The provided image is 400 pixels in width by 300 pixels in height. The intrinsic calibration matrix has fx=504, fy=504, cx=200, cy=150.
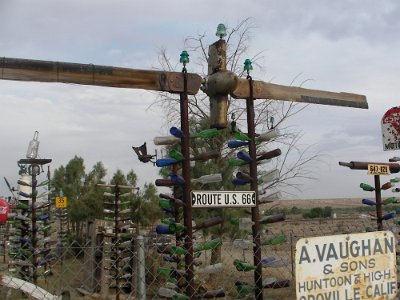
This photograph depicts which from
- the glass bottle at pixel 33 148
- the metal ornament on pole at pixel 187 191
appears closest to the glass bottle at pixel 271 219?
the metal ornament on pole at pixel 187 191

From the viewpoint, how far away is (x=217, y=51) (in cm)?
526

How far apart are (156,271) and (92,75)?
4.15 metres

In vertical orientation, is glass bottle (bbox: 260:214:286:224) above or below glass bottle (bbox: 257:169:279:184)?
below

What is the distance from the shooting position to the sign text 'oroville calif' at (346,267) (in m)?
3.21

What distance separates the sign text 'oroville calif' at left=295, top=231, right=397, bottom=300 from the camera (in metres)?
3.21

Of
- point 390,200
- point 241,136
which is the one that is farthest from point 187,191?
point 390,200

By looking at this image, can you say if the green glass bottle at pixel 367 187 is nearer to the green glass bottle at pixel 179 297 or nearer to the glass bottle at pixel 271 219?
the glass bottle at pixel 271 219

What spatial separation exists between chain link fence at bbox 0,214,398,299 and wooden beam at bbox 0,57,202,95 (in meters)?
1.52

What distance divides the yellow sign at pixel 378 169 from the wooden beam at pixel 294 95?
122 cm

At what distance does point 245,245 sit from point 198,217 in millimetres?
7567

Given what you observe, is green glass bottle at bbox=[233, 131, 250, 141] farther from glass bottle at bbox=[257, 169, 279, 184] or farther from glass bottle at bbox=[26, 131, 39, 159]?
glass bottle at bbox=[26, 131, 39, 159]

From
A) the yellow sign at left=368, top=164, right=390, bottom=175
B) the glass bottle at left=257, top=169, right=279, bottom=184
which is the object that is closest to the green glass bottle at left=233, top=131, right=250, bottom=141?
the glass bottle at left=257, top=169, right=279, bottom=184

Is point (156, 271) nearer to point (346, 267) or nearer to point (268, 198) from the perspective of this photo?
point (268, 198)

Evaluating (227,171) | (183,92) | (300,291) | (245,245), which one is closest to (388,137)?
(245,245)
